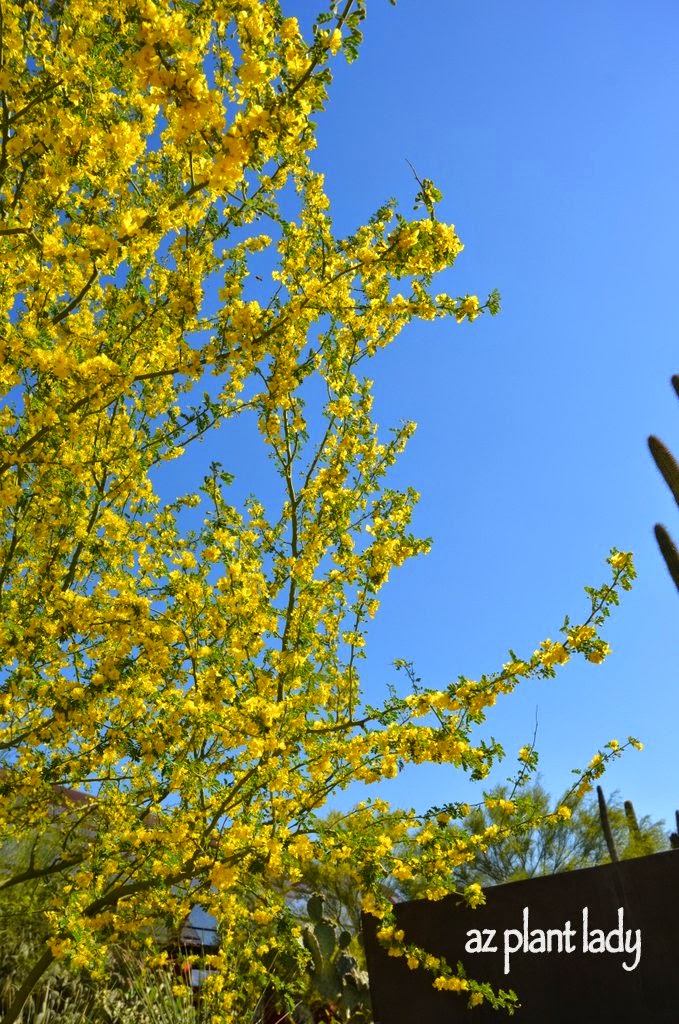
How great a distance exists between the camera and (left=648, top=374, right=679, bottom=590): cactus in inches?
556

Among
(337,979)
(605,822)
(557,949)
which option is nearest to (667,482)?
(605,822)

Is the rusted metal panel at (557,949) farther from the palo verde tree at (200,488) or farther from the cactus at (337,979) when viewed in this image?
the cactus at (337,979)

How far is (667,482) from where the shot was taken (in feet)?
47.0

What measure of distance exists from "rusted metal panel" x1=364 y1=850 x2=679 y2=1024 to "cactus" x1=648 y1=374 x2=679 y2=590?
34.1 feet

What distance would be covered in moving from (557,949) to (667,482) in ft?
37.3

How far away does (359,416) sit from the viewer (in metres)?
5.72

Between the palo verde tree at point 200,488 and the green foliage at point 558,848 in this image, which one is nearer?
the palo verde tree at point 200,488

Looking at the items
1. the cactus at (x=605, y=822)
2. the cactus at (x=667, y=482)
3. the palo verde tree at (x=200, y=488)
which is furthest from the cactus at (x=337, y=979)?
the cactus at (x=605, y=822)

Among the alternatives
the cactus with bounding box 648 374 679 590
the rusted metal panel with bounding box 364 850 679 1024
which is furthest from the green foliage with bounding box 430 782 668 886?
the rusted metal panel with bounding box 364 850 679 1024

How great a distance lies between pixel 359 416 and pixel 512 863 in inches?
700

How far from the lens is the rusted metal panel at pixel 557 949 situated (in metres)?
4.34

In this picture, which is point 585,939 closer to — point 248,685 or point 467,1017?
point 467,1017

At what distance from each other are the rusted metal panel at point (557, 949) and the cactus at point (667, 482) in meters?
10.4

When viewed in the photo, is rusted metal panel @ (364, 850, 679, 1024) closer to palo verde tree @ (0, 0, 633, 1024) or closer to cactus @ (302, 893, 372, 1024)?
palo verde tree @ (0, 0, 633, 1024)
